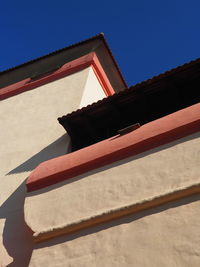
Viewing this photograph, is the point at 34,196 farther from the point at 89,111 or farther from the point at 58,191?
the point at 89,111

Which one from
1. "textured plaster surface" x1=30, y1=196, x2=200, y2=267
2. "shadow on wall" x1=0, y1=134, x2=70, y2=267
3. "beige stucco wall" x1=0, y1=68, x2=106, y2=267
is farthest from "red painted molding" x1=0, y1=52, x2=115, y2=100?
"textured plaster surface" x1=30, y1=196, x2=200, y2=267

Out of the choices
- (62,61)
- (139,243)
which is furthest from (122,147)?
(62,61)

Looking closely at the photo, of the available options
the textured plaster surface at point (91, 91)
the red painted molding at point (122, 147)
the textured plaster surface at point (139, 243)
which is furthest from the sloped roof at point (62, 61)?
the textured plaster surface at point (139, 243)

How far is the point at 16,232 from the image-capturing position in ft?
16.2

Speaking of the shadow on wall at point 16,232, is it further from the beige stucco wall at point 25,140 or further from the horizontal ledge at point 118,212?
the horizontal ledge at point 118,212

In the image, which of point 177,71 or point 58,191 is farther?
point 177,71

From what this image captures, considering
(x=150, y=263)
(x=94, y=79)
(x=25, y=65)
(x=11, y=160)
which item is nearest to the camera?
(x=150, y=263)

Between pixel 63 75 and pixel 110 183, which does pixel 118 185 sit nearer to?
pixel 110 183

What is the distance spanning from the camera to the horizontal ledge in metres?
3.64

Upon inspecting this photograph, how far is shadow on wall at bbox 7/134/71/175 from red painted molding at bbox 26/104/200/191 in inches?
49.2

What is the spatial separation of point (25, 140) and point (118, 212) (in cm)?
364

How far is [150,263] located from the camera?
324cm

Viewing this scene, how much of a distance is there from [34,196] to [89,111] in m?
1.94

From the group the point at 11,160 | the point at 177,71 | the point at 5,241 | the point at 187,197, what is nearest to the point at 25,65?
the point at 11,160
